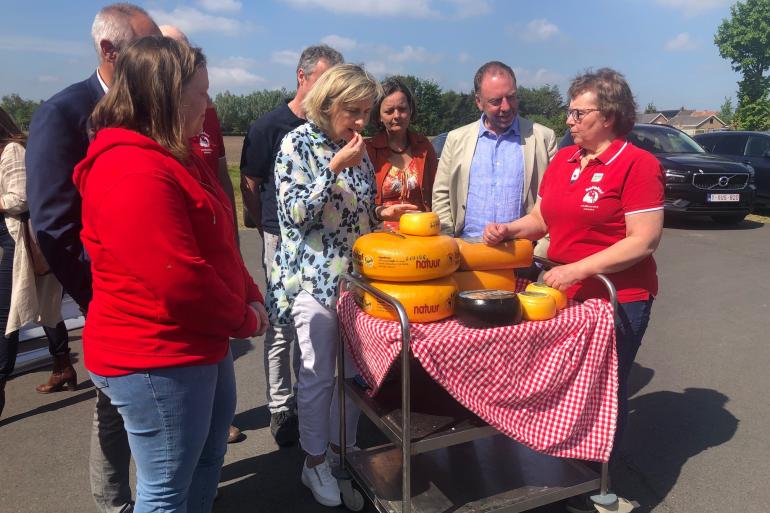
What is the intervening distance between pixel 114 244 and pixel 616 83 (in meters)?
2.18

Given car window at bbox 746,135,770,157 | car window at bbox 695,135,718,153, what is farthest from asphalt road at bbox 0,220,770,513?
car window at bbox 695,135,718,153

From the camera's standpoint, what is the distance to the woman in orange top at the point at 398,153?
3.80 meters

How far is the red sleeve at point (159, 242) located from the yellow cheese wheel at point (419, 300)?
887 millimetres

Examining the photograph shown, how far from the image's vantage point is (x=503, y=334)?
2361 millimetres

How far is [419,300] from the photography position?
2.40 meters

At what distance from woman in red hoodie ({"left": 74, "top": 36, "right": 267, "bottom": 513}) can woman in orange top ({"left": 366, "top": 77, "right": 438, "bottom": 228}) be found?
6.54ft

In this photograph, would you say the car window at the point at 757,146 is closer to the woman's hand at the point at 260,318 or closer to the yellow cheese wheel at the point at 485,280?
the yellow cheese wheel at the point at 485,280

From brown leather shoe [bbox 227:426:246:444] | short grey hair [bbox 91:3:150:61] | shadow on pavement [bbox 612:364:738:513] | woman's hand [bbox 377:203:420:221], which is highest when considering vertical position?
short grey hair [bbox 91:3:150:61]

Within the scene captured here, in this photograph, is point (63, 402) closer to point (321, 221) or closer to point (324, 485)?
point (324, 485)

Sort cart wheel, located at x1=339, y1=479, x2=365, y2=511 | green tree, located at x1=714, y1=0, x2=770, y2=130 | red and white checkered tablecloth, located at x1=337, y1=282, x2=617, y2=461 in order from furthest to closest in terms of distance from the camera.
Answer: green tree, located at x1=714, y1=0, x2=770, y2=130
cart wheel, located at x1=339, y1=479, x2=365, y2=511
red and white checkered tablecloth, located at x1=337, y1=282, x2=617, y2=461

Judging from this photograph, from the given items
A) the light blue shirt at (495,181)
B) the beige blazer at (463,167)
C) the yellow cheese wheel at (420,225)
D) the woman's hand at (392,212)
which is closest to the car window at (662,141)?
the beige blazer at (463,167)

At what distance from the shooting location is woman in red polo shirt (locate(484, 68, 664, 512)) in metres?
2.62

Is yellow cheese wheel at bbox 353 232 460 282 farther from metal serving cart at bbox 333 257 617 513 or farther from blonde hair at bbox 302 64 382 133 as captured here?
blonde hair at bbox 302 64 382 133

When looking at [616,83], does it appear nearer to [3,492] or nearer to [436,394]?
[436,394]
